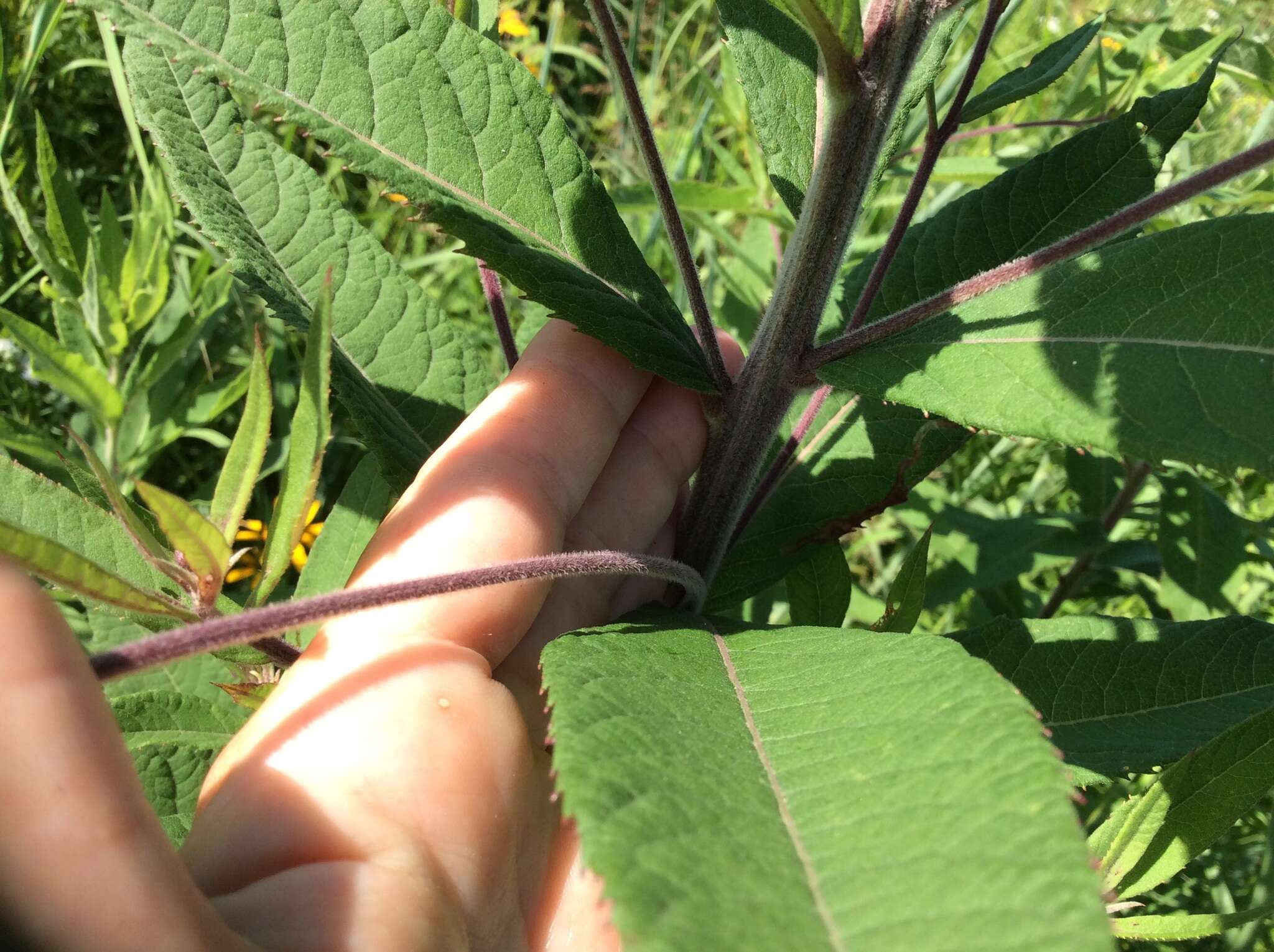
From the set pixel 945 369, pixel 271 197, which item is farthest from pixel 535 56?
pixel 945 369

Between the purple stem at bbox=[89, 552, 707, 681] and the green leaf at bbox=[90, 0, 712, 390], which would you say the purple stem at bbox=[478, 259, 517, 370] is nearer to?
the green leaf at bbox=[90, 0, 712, 390]

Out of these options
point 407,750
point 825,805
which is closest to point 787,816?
point 825,805

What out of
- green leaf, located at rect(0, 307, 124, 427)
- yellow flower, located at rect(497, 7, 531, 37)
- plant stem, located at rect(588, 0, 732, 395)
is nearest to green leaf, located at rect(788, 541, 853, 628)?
plant stem, located at rect(588, 0, 732, 395)

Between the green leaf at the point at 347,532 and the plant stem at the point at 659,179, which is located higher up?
the plant stem at the point at 659,179

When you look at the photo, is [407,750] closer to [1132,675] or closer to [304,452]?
[304,452]

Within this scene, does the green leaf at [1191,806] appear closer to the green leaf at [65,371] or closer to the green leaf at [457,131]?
the green leaf at [457,131]

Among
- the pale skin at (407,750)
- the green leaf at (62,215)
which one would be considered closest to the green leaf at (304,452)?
the pale skin at (407,750)
